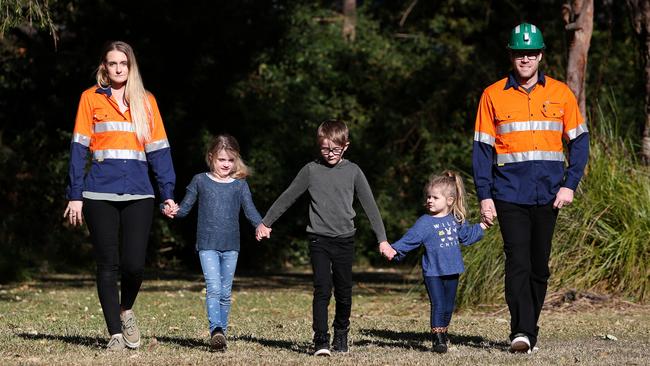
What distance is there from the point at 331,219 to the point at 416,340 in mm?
1660

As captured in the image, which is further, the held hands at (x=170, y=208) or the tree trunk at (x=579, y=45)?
the tree trunk at (x=579, y=45)

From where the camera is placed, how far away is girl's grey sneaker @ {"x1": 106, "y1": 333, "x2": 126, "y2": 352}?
25.7 feet

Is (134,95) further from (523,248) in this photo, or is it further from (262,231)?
(523,248)

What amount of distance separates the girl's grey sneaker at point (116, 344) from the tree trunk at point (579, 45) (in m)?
6.53

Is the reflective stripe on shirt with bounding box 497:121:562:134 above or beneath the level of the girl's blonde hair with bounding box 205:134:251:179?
above

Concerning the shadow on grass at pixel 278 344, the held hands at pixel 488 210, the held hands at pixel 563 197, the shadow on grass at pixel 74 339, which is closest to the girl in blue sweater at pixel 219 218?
the shadow on grass at pixel 278 344

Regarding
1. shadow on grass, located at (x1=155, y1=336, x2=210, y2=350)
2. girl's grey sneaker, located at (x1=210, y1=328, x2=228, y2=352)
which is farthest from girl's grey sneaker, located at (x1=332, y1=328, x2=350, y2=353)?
shadow on grass, located at (x1=155, y1=336, x2=210, y2=350)

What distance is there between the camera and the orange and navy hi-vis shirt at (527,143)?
7863mm

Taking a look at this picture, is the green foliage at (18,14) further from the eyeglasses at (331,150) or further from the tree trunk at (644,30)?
the tree trunk at (644,30)

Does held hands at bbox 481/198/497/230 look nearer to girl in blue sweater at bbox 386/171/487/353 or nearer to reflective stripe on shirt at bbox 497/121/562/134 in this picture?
girl in blue sweater at bbox 386/171/487/353

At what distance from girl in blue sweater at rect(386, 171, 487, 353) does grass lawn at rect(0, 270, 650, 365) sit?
1.05 feet

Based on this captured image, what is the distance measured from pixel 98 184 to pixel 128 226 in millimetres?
331

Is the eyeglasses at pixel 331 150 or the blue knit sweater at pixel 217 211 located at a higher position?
the eyeglasses at pixel 331 150

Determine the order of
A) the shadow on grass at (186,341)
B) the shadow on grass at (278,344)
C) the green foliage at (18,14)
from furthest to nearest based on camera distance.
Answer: the green foliage at (18,14) < the shadow on grass at (186,341) < the shadow on grass at (278,344)
